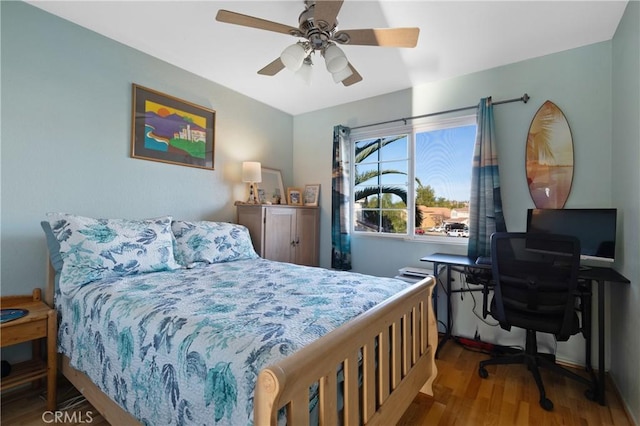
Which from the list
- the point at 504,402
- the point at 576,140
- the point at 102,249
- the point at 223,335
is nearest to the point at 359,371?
the point at 223,335

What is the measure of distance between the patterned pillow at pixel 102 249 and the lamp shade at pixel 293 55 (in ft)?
4.78

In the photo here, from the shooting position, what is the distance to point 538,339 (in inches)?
93.8

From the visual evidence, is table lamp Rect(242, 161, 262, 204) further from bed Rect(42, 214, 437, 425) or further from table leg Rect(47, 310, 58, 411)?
table leg Rect(47, 310, 58, 411)

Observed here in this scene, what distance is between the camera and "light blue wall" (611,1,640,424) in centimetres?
166

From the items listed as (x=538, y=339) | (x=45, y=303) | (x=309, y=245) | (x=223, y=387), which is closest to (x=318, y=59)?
(x=309, y=245)

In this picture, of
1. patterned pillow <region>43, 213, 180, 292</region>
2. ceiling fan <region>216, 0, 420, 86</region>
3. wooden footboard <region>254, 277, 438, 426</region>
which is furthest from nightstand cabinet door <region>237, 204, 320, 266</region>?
wooden footboard <region>254, 277, 438, 426</region>

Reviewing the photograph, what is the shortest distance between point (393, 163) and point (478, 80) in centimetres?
109

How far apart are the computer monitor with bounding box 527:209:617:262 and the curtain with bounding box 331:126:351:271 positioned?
1.79 m

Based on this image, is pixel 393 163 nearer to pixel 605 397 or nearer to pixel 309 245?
pixel 309 245

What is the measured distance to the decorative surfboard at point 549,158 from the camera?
230 centimetres

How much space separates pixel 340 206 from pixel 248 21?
2149mm

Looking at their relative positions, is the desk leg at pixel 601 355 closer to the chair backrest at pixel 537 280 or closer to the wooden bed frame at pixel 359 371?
the chair backrest at pixel 537 280

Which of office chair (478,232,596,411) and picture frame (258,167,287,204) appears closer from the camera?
office chair (478,232,596,411)

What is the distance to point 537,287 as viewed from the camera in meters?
1.82
